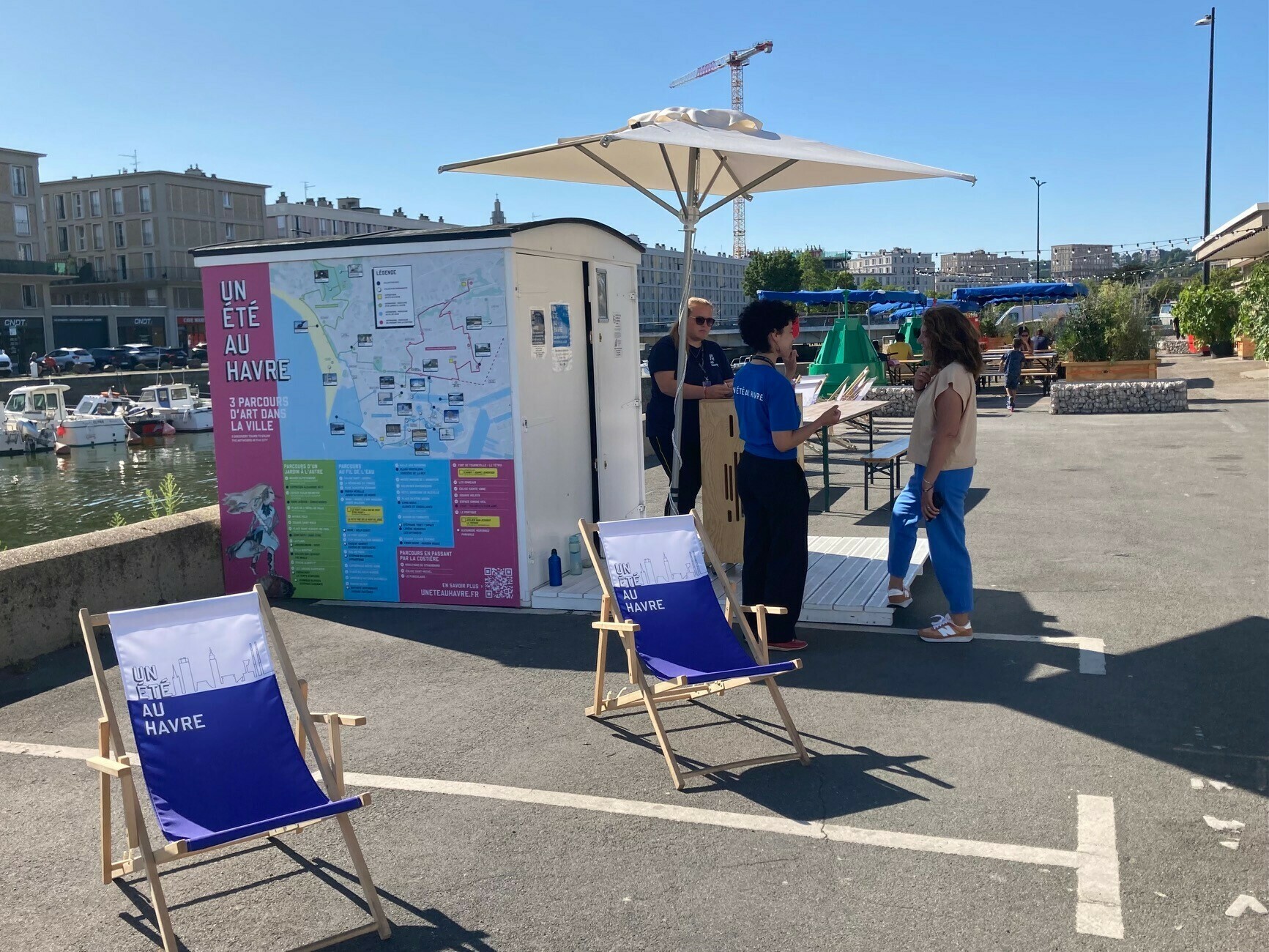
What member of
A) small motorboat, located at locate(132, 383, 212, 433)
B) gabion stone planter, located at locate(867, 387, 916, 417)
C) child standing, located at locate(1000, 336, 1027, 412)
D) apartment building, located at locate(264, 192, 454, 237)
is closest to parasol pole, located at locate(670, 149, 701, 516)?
gabion stone planter, located at locate(867, 387, 916, 417)

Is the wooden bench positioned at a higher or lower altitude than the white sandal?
higher

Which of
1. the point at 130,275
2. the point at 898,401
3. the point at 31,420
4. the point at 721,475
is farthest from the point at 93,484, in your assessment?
the point at 130,275

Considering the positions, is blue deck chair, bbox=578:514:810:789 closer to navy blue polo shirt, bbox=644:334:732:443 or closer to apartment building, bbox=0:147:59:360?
navy blue polo shirt, bbox=644:334:732:443

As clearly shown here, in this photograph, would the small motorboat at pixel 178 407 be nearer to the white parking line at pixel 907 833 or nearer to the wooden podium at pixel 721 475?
the wooden podium at pixel 721 475

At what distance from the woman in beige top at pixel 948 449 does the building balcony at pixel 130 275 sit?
317 feet

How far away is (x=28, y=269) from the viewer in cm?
7562

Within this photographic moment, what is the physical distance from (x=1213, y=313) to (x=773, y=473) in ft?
121

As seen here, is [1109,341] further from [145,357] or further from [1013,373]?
[145,357]

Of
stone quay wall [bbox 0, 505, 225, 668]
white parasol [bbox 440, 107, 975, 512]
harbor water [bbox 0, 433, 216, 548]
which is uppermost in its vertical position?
white parasol [bbox 440, 107, 975, 512]

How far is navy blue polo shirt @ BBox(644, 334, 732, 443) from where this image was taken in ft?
24.7

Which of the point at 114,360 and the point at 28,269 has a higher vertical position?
the point at 28,269

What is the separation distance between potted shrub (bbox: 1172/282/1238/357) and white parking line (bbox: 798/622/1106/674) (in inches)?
1355

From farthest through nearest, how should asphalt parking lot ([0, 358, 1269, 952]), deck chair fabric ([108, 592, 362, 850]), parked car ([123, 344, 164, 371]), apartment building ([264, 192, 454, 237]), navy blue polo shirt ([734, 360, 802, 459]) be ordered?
1. apartment building ([264, 192, 454, 237])
2. parked car ([123, 344, 164, 371])
3. navy blue polo shirt ([734, 360, 802, 459])
4. deck chair fabric ([108, 592, 362, 850])
5. asphalt parking lot ([0, 358, 1269, 952])

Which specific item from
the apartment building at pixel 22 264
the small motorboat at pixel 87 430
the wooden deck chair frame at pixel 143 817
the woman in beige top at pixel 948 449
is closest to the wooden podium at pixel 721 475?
the woman in beige top at pixel 948 449
